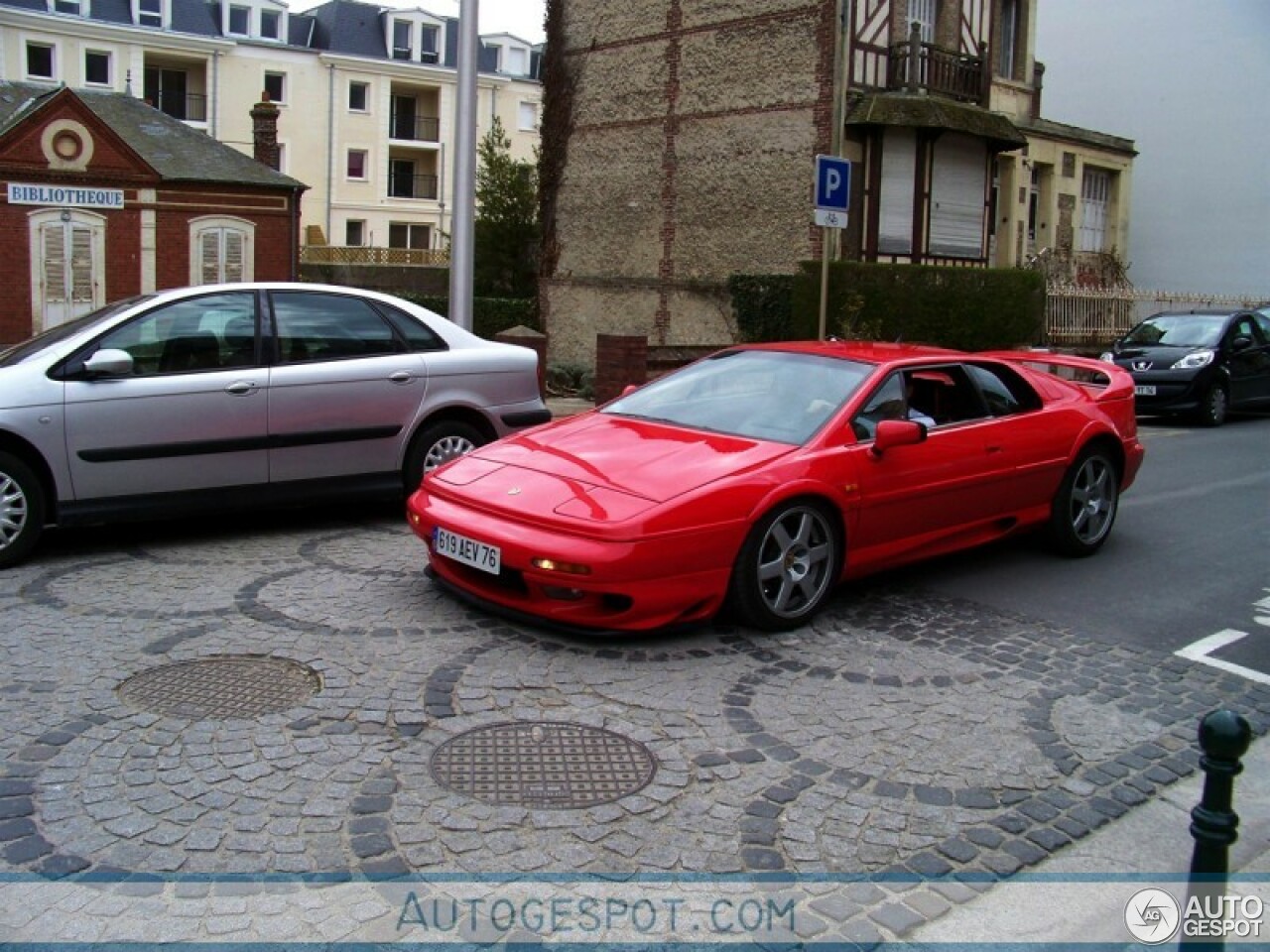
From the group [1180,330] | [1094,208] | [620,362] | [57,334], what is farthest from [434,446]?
[1094,208]

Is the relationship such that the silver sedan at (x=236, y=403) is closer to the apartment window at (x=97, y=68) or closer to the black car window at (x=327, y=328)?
the black car window at (x=327, y=328)

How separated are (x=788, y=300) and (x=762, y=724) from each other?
1820 centimetres

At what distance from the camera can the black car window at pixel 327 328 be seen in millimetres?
8133

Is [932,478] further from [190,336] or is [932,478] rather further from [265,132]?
[265,132]

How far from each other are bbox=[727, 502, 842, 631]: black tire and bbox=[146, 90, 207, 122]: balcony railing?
175 ft

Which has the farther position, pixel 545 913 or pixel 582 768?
pixel 582 768

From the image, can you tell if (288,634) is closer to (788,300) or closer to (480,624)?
(480,624)

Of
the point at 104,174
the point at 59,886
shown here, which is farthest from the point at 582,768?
the point at 104,174

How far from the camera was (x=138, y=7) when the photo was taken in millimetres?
52000

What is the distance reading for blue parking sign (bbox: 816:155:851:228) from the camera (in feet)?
41.2

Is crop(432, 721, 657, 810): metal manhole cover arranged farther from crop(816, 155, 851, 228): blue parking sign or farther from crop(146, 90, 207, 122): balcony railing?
crop(146, 90, 207, 122): balcony railing

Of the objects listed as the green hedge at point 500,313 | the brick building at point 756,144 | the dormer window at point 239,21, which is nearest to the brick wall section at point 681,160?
the brick building at point 756,144

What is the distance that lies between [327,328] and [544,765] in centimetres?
467

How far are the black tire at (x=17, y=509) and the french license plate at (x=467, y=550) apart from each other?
2.55 meters
